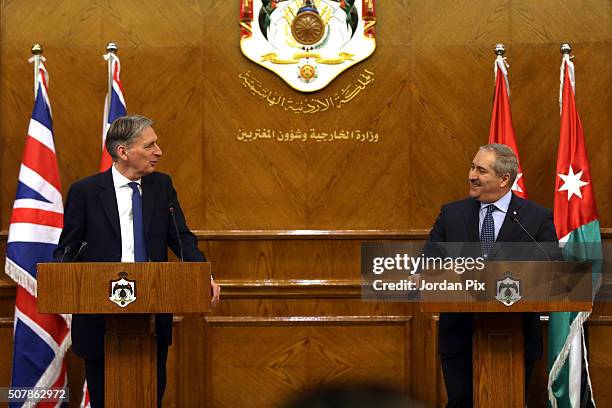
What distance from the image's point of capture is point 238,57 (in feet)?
18.1

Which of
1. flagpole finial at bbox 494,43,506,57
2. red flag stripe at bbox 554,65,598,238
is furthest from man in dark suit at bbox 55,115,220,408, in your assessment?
red flag stripe at bbox 554,65,598,238

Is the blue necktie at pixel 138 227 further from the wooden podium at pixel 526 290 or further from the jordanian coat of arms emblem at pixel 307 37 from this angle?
the jordanian coat of arms emblem at pixel 307 37

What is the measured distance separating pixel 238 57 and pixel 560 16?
1.91 m

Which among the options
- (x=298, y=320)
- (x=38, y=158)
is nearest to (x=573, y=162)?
(x=298, y=320)

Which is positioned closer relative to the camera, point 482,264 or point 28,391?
point 482,264

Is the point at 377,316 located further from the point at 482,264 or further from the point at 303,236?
the point at 482,264

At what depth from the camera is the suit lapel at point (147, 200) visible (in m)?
4.00

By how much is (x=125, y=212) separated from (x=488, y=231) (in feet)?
5.31

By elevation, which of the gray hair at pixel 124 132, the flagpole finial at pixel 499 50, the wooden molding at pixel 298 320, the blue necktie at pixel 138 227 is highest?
the flagpole finial at pixel 499 50

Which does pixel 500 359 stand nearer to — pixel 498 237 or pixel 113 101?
pixel 498 237

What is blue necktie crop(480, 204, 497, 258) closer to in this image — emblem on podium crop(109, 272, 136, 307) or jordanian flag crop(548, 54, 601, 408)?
jordanian flag crop(548, 54, 601, 408)

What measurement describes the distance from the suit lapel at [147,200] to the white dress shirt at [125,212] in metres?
0.03

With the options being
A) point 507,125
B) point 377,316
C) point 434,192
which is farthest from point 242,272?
point 507,125

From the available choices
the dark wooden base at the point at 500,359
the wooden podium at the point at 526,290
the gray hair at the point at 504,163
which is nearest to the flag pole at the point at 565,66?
the gray hair at the point at 504,163
